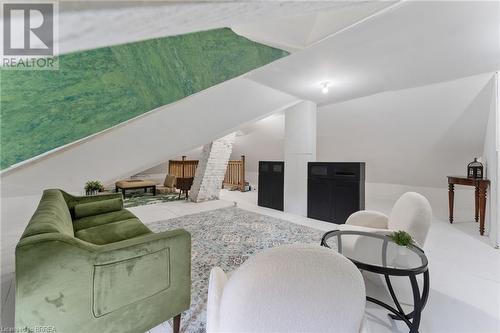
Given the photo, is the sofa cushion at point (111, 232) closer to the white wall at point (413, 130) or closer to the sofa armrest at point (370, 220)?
the sofa armrest at point (370, 220)

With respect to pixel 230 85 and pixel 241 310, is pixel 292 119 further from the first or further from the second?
pixel 241 310

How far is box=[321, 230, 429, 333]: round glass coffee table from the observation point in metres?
1.32

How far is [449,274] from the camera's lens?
7.29ft

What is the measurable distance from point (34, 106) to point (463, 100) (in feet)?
18.2

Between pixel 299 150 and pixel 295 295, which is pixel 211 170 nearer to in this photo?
pixel 299 150

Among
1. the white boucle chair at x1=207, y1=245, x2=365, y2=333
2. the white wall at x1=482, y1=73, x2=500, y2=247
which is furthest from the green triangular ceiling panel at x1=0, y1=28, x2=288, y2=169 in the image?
the white wall at x1=482, y1=73, x2=500, y2=247

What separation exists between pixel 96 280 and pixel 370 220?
2.60 m

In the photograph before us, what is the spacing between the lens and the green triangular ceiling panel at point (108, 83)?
59.6 inches

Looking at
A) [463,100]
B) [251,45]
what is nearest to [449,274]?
[463,100]

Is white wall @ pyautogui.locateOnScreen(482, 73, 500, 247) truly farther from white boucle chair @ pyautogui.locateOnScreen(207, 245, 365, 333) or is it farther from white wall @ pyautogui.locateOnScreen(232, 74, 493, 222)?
white boucle chair @ pyautogui.locateOnScreen(207, 245, 365, 333)

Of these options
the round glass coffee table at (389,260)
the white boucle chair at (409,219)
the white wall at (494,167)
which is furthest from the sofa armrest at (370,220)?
the white wall at (494,167)

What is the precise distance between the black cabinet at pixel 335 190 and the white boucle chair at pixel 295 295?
3356 millimetres

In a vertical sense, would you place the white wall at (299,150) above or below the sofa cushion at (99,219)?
above

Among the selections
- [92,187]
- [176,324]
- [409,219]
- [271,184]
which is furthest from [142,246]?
[271,184]
